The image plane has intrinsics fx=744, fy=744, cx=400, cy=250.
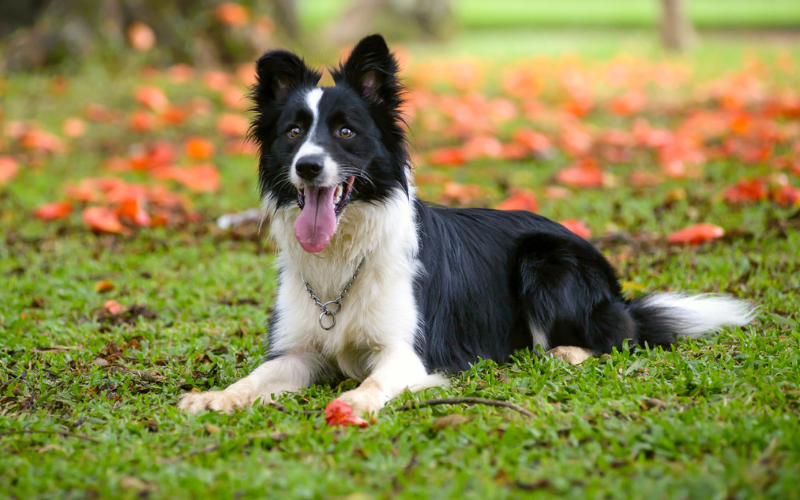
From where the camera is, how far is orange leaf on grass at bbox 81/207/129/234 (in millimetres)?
6648

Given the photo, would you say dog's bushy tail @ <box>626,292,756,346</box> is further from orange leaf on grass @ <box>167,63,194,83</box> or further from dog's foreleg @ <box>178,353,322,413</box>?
orange leaf on grass @ <box>167,63,194,83</box>

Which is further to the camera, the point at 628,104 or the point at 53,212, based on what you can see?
the point at 628,104

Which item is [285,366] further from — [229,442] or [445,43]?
[445,43]

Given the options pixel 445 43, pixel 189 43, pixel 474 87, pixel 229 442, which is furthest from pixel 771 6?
pixel 229 442

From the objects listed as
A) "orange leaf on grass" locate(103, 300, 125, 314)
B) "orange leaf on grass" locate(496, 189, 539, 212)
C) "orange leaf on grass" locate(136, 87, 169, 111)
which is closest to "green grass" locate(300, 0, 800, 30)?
"orange leaf on grass" locate(136, 87, 169, 111)

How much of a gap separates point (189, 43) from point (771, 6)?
25473 millimetres

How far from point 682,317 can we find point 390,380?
5.71ft

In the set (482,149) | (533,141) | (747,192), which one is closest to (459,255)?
(747,192)

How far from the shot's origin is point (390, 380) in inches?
136

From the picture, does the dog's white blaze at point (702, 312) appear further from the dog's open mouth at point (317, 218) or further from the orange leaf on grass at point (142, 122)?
the orange leaf on grass at point (142, 122)

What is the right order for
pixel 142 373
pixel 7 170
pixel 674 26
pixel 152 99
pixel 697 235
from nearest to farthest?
pixel 142 373 → pixel 697 235 → pixel 7 170 → pixel 152 99 → pixel 674 26

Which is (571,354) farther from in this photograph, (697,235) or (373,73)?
(697,235)

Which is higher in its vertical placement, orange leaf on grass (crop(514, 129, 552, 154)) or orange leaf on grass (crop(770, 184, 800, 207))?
orange leaf on grass (crop(514, 129, 552, 154))

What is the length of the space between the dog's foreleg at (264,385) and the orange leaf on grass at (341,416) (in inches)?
17.2
